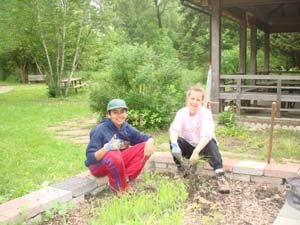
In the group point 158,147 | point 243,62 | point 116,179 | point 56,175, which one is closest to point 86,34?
point 243,62

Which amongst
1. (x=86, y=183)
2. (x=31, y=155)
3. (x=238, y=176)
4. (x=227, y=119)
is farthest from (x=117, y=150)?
(x=227, y=119)

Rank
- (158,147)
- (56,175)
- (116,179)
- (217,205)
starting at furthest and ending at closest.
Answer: (158,147) → (56,175) → (116,179) → (217,205)

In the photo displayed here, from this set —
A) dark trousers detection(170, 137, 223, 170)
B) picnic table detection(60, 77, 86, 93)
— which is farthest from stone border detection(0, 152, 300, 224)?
picnic table detection(60, 77, 86, 93)

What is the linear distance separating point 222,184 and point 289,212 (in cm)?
68

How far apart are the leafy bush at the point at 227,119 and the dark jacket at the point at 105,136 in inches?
149

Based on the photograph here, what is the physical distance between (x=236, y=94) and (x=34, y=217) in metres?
5.64

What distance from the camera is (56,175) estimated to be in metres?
4.11

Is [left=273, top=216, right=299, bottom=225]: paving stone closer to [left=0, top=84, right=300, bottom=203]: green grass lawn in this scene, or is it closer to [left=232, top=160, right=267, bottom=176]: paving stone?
[left=232, top=160, right=267, bottom=176]: paving stone

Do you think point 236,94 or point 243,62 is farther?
point 243,62

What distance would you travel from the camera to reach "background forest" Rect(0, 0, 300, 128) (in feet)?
22.9

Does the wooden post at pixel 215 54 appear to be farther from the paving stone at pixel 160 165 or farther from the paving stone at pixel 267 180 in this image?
the paving stone at pixel 267 180

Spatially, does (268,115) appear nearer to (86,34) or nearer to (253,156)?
(253,156)

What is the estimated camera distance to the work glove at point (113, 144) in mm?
3135

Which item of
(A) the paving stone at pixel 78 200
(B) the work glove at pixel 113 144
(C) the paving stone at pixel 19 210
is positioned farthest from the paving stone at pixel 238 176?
(C) the paving stone at pixel 19 210
